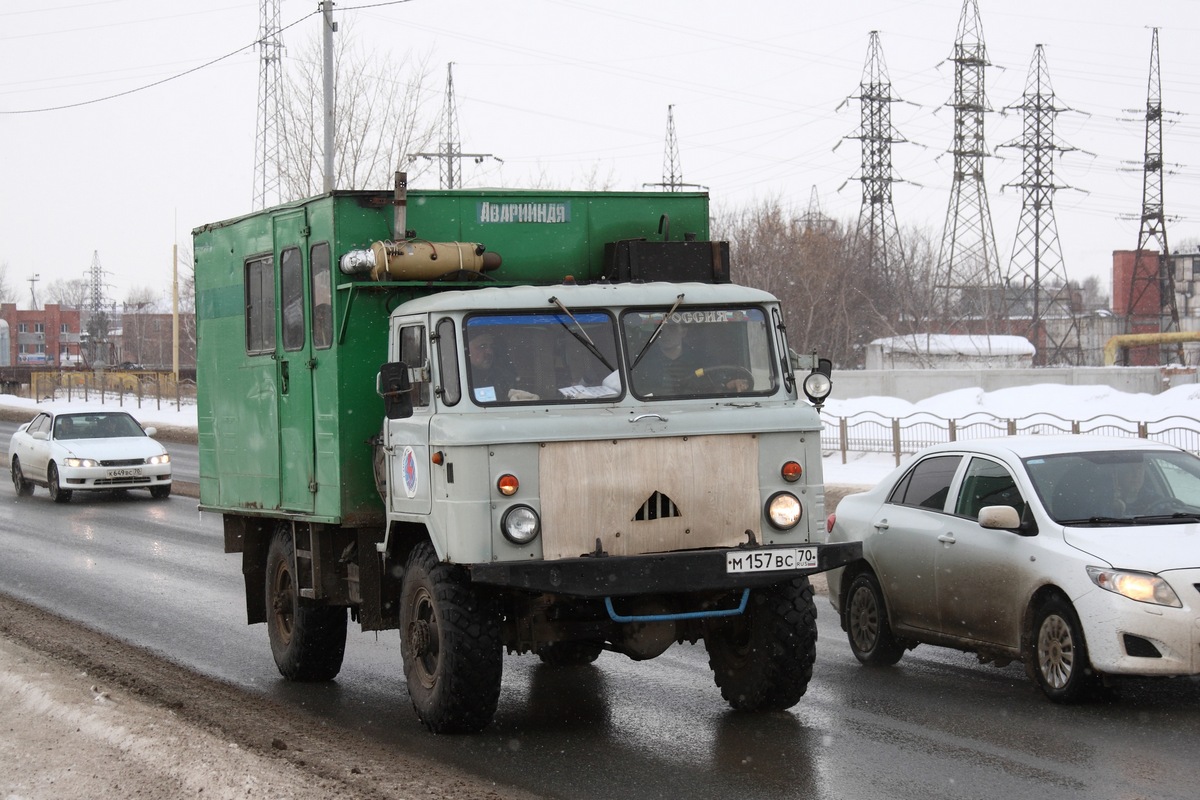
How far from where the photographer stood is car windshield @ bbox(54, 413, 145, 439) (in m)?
25.6

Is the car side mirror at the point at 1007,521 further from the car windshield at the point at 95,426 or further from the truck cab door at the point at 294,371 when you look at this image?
Answer: the car windshield at the point at 95,426

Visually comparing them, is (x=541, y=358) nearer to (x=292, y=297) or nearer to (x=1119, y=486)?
(x=292, y=297)

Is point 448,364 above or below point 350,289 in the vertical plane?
below

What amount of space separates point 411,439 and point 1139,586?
3.96 meters

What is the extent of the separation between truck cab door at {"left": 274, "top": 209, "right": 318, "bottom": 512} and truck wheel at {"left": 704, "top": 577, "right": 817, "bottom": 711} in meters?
2.83

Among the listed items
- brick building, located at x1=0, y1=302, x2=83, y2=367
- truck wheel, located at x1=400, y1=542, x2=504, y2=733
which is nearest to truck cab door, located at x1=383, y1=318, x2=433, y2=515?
truck wheel, located at x1=400, y1=542, x2=504, y2=733

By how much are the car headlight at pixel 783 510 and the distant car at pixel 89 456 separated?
61.1 feet

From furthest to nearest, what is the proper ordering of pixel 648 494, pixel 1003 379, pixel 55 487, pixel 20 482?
pixel 1003 379 → pixel 20 482 → pixel 55 487 → pixel 648 494

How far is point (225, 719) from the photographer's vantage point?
27.1 feet

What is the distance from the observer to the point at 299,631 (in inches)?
387

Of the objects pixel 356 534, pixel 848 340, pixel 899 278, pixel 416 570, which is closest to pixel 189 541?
pixel 356 534

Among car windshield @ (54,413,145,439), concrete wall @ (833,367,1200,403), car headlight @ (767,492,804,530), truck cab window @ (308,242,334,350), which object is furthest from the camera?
concrete wall @ (833,367,1200,403)

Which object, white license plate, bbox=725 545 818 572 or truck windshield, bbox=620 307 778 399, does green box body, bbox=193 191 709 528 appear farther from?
white license plate, bbox=725 545 818 572

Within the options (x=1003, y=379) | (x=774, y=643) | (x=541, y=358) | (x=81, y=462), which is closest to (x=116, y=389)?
(x=1003, y=379)
